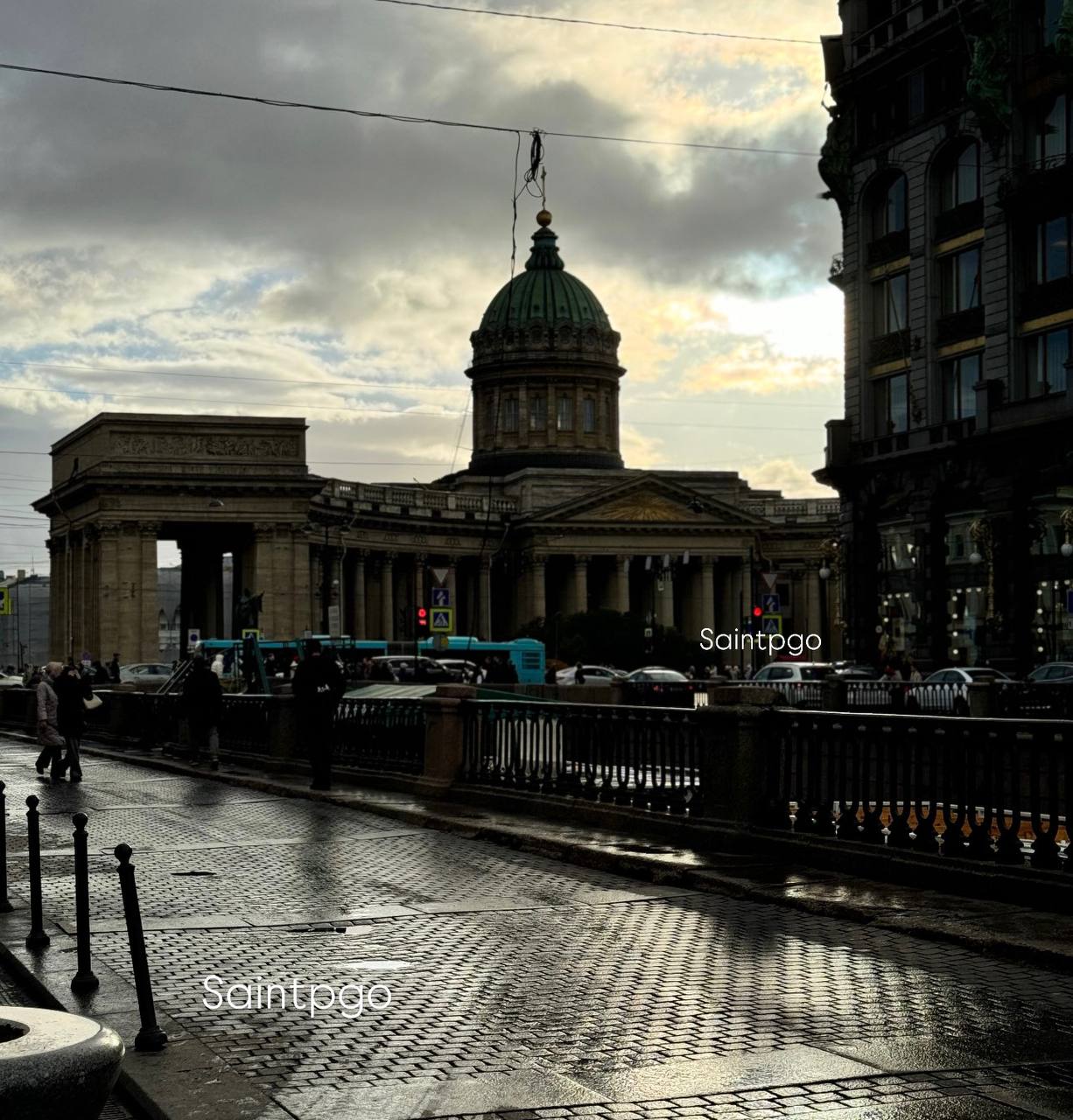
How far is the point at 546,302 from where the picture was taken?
148 meters

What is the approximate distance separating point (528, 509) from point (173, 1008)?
126005 mm

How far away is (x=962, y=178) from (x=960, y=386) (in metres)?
5.96

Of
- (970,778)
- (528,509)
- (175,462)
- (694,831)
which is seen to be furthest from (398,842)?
(528,509)

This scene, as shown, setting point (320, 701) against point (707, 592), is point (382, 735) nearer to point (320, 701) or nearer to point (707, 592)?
point (320, 701)

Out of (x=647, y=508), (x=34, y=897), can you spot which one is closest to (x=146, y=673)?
(x=647, y=508)

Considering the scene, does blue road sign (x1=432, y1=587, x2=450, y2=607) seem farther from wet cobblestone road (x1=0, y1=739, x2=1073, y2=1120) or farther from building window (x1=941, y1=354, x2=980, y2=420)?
wet cobblestone road (x1=0, y1=739, x2=1073, y2=1120)

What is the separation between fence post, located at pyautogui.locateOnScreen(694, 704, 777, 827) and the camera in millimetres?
15695

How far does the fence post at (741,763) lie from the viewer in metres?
15.7

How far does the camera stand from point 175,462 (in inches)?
3903

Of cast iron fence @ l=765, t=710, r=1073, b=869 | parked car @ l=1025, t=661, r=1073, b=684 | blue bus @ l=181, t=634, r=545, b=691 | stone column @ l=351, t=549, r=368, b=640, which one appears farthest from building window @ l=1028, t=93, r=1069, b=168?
stone column @ l=351, t=549, r=368, b=640

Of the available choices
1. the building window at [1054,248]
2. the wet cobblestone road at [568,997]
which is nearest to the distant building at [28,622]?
the building window at [1054,248]

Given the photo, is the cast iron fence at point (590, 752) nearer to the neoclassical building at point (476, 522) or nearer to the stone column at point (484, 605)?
the neoclassical building at point (476, 522)

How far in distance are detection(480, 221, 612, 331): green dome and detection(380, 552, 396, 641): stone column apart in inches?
1215

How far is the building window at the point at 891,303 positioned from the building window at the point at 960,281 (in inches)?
69.0
